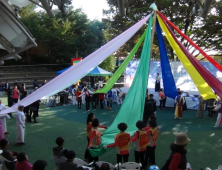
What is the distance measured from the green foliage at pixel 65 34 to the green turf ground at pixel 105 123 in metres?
15.6

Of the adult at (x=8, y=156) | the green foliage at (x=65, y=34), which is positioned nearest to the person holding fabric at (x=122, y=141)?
the adult at (x=8, y=156)

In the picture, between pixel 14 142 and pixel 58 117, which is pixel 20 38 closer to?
pixel 14 142

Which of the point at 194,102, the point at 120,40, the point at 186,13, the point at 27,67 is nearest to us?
the point at 120,40

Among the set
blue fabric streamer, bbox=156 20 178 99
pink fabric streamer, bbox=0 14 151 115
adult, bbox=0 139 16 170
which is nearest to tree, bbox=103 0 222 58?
blue fabric streamer, bbox=156 20 178 99

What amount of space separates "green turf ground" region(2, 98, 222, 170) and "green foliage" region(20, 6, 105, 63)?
51.2 feet

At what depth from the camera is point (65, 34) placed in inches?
1040

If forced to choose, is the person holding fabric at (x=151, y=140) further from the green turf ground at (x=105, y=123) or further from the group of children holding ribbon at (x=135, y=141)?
the green turf ground at (x=105, y=123)

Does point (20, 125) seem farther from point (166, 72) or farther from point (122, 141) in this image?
point (166, 72)

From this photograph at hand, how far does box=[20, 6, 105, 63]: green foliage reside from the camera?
2647cm

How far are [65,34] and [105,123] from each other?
62.1 ft

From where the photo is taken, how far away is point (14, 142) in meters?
7.46

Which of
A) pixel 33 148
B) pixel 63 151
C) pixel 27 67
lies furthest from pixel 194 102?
pixel 27 67

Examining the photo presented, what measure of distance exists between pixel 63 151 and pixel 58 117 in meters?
7.08

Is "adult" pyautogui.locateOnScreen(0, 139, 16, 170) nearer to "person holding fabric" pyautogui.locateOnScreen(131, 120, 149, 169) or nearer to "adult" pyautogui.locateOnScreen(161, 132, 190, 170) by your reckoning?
"person holding fabric" pyautogui.locateOnScreen(131, 120, 149, 169)
